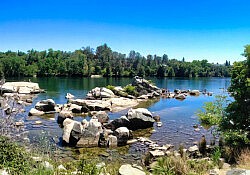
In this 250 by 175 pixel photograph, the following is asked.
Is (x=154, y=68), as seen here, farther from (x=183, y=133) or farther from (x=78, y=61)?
(x=183, y=133)

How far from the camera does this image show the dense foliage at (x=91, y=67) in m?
115

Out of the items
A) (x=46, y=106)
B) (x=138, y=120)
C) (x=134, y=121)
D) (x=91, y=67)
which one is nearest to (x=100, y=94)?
(x=46, y=106)

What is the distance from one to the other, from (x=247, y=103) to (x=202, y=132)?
36.7ft

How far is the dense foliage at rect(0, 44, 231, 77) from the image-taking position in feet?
376

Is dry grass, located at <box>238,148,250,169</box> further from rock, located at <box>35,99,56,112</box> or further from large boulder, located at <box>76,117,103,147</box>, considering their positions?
rock, located at <box>35,99,56,112</box>

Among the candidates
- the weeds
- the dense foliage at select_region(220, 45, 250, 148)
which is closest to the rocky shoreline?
the dense foliage at select_region(220, 45, 250, 148)

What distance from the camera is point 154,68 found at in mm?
145250

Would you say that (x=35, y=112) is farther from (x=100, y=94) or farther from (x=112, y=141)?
(x=100, y=94)

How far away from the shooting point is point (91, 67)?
421ft

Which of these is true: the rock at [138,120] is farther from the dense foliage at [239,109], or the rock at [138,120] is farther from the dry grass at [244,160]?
the dry grass at [244,160]

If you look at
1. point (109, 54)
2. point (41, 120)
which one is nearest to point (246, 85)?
point (41, 120)

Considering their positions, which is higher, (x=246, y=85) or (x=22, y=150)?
(x=246, y=85)

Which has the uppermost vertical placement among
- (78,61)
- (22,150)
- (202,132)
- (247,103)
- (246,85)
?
(78,61)

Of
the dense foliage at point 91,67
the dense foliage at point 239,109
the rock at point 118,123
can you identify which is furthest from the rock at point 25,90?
the dense foliage at point 91,67
